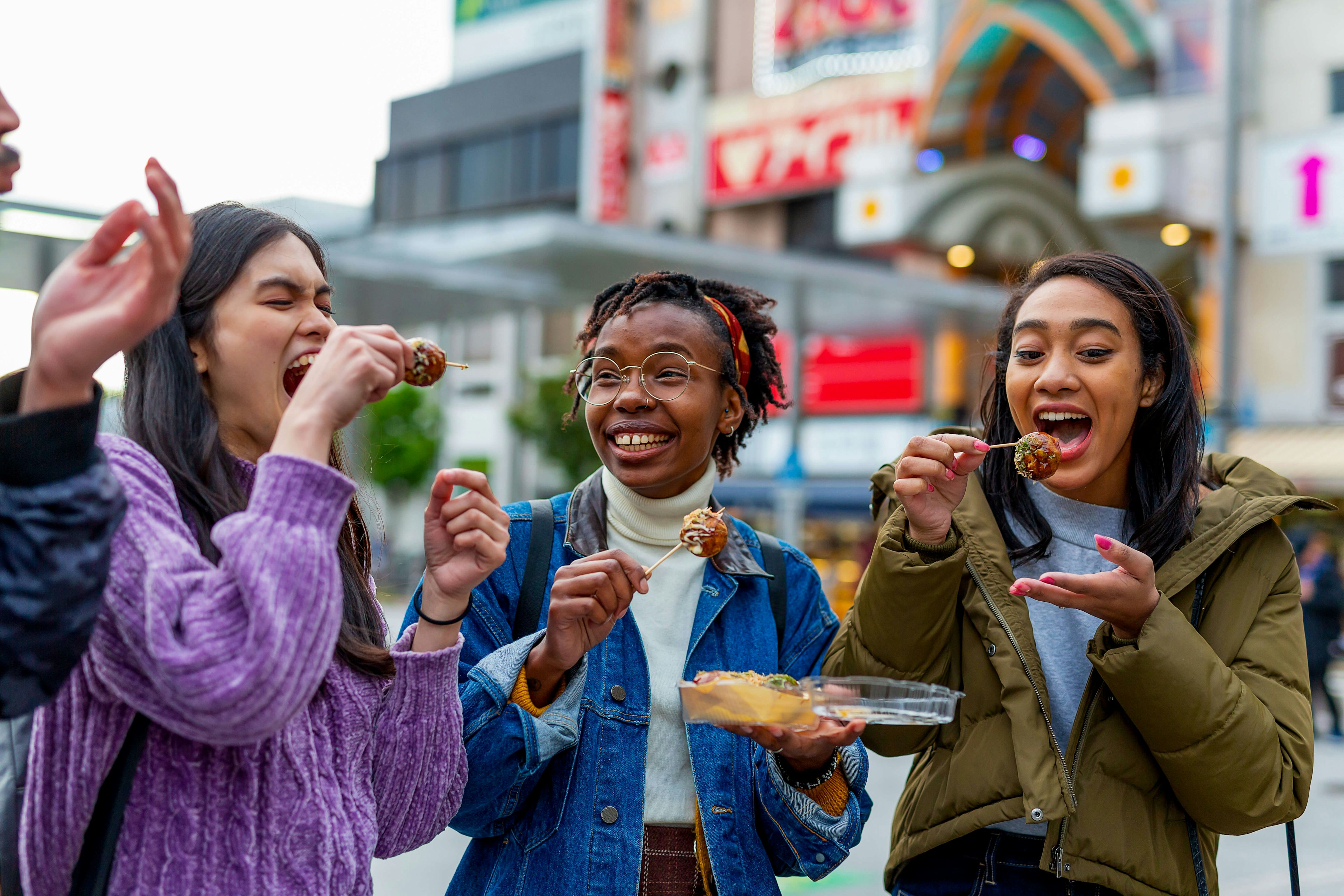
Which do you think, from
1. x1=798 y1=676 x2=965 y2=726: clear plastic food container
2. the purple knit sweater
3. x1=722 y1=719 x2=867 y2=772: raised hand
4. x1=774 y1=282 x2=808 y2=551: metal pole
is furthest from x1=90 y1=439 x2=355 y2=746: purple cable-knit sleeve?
x1=774 y1=282 x2=808 y2=551: metal pole

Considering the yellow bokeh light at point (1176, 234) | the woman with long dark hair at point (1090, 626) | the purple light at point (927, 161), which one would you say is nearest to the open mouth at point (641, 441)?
the woman with long dark hair at point (1090, 626)

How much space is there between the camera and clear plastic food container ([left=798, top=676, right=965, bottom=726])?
2.36 m

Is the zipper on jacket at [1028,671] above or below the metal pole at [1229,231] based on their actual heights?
below

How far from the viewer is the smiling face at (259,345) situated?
7.16 feet

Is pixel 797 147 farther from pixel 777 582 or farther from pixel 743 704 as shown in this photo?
pixel 743 704

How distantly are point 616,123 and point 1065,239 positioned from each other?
12951mm

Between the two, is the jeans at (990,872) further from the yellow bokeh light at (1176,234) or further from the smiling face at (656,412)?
the yellow bokeh light at (1176,234)

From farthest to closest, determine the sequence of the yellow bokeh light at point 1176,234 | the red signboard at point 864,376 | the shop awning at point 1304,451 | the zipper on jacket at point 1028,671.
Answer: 1. the red signboard at point 864,376
2. the shop awning at point 1304,451
3. the yellow bokeh light at point 1176,234
4. the zipper on jacket at point 1028,671

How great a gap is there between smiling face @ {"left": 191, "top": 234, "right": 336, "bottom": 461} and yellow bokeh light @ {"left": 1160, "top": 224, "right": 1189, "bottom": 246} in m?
21.4

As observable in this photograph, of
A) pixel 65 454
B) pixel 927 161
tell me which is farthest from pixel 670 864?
pixel 927 161

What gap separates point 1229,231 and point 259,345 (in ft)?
36.9

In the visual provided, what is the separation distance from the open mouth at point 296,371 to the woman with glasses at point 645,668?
1.87 feet

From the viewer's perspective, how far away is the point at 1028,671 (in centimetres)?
264

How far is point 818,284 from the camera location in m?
18.5
